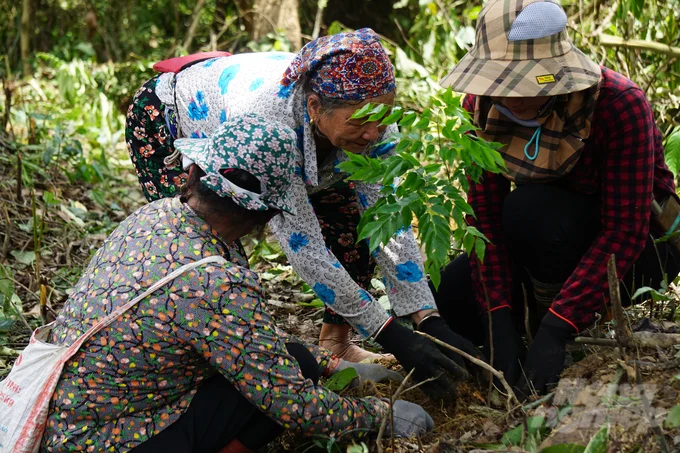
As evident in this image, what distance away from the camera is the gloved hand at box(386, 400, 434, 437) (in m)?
2.12

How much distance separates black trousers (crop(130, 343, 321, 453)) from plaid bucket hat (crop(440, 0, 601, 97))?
3.33 ft

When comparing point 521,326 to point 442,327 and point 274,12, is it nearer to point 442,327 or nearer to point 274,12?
point 442,327

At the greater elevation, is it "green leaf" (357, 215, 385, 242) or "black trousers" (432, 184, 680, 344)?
"green leaf" (357, 215, 385, 242)

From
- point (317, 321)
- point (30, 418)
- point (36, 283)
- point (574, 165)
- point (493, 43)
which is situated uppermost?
point (493, 43)

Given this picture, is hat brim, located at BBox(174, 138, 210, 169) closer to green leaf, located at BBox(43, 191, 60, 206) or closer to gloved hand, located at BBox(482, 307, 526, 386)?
gloved hand, located at BBox(482, 307, 526, 386)

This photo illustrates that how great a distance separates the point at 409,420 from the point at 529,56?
103 cm

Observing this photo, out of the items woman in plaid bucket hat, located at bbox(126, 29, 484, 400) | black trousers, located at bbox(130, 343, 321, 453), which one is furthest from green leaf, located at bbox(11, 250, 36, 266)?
black trousers, located at bbox(130, 343, 321, 453)

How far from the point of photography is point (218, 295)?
5.81 ft

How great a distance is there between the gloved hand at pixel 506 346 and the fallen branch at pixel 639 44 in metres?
2.35

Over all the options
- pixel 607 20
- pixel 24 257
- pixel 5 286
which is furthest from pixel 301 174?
pixel 607 20

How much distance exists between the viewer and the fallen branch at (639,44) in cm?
412

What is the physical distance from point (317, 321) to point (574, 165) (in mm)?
1416

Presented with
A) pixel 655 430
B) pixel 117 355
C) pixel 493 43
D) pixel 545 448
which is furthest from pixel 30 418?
pixel 493 43

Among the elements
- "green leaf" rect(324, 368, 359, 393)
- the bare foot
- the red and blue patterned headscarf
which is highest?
the red and blue patterned headscarf
